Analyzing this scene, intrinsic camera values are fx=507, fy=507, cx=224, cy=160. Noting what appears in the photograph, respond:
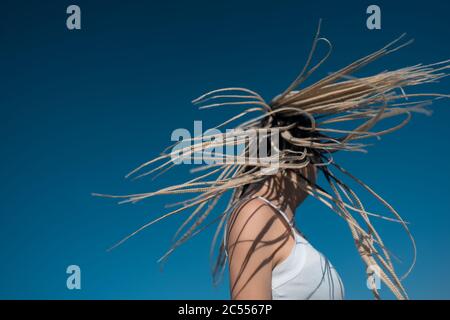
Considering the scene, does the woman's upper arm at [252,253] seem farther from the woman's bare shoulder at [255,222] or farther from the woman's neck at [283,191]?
the woman's neck at [283,191]

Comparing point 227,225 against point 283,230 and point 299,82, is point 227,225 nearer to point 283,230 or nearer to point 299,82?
point 283,230

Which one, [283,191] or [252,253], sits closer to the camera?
[252,253]

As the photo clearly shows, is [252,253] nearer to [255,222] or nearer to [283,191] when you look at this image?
[255,222]

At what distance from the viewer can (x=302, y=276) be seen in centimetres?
214

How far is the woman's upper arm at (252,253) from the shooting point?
6.63ft

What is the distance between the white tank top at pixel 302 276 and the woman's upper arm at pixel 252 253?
60 millimetres

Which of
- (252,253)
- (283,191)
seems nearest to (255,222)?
(252,253)

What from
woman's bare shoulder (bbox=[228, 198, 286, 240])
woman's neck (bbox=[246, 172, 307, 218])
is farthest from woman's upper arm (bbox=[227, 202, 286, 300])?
woman's neck (bbox=[246, 172, 307, 218])

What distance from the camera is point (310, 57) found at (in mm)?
2365

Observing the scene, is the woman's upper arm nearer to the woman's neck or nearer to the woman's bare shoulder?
the woman's bare shoulder

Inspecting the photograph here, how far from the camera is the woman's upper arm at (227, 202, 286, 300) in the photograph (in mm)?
2021

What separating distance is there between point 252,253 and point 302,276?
277 mm
